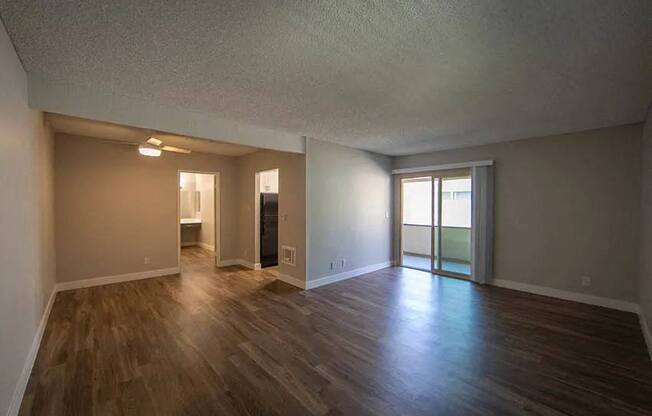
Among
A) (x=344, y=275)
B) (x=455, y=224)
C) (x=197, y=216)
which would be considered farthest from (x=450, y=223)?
(x=197, y=216)

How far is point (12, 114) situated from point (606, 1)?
3.78m

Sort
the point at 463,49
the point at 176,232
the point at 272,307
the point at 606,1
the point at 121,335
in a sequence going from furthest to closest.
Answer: the point at 176,232 → the point at 272,307 → the point at 121,335 → the point at 463,49 → the point at 606,1

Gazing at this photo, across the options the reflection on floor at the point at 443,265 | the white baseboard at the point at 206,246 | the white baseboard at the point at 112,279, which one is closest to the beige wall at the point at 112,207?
the white baseboard at the point at 112,279

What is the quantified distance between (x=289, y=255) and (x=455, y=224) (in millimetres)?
3379

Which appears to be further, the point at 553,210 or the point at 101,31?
the point at 553,210

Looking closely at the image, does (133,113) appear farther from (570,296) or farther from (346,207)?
(570,296)

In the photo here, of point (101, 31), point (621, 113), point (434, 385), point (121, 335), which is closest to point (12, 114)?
point (101, 31)

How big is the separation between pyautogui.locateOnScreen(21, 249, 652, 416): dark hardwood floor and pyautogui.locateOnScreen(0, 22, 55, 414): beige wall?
1.34 feet

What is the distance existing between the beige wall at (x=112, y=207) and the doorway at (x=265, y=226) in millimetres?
1492

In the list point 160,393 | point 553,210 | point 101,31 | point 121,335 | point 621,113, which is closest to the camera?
point 101,31

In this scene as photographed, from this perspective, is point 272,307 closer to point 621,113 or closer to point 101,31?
point 101,31

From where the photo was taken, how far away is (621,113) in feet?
10.6

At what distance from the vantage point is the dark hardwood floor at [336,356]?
6.39ft

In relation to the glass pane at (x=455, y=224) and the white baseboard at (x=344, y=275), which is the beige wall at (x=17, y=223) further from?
the glass pane at (x=455, y=224)
